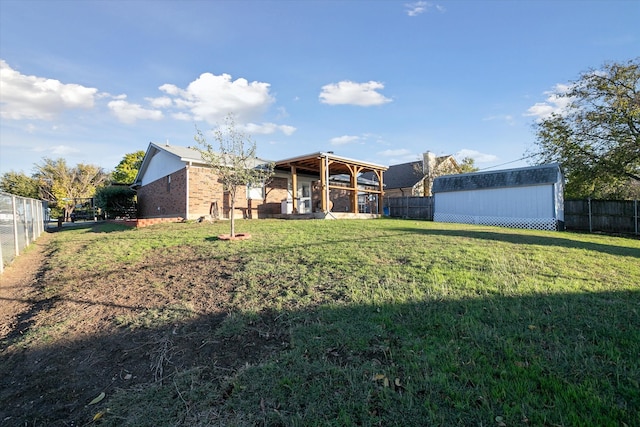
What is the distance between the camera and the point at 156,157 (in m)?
19.1

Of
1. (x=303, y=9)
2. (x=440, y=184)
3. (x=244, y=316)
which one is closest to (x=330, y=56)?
(x=303, y=9)

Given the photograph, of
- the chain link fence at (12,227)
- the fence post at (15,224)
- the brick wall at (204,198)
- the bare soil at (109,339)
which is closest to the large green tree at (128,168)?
the brick wall at (204,198)

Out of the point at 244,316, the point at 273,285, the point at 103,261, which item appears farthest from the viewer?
the point at 103,261

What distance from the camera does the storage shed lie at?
48.3 ft

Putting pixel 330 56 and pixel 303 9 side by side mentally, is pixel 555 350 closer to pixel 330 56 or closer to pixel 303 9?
pixel 303 9

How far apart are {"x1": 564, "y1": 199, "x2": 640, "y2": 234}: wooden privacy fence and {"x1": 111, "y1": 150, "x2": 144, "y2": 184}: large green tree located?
4638 cm

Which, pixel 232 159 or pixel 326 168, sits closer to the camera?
pixel 232 159

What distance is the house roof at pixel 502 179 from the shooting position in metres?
14.8

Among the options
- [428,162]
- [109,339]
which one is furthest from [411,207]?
[109,339]

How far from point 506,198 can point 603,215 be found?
14.1 feet

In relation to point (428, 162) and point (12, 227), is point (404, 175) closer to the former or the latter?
point (428, 162)

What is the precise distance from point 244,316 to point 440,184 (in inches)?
669

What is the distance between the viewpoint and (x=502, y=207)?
52.4 ft

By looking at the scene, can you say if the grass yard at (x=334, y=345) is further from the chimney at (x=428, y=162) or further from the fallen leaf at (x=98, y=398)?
the chimney at (x=428, y=162)
